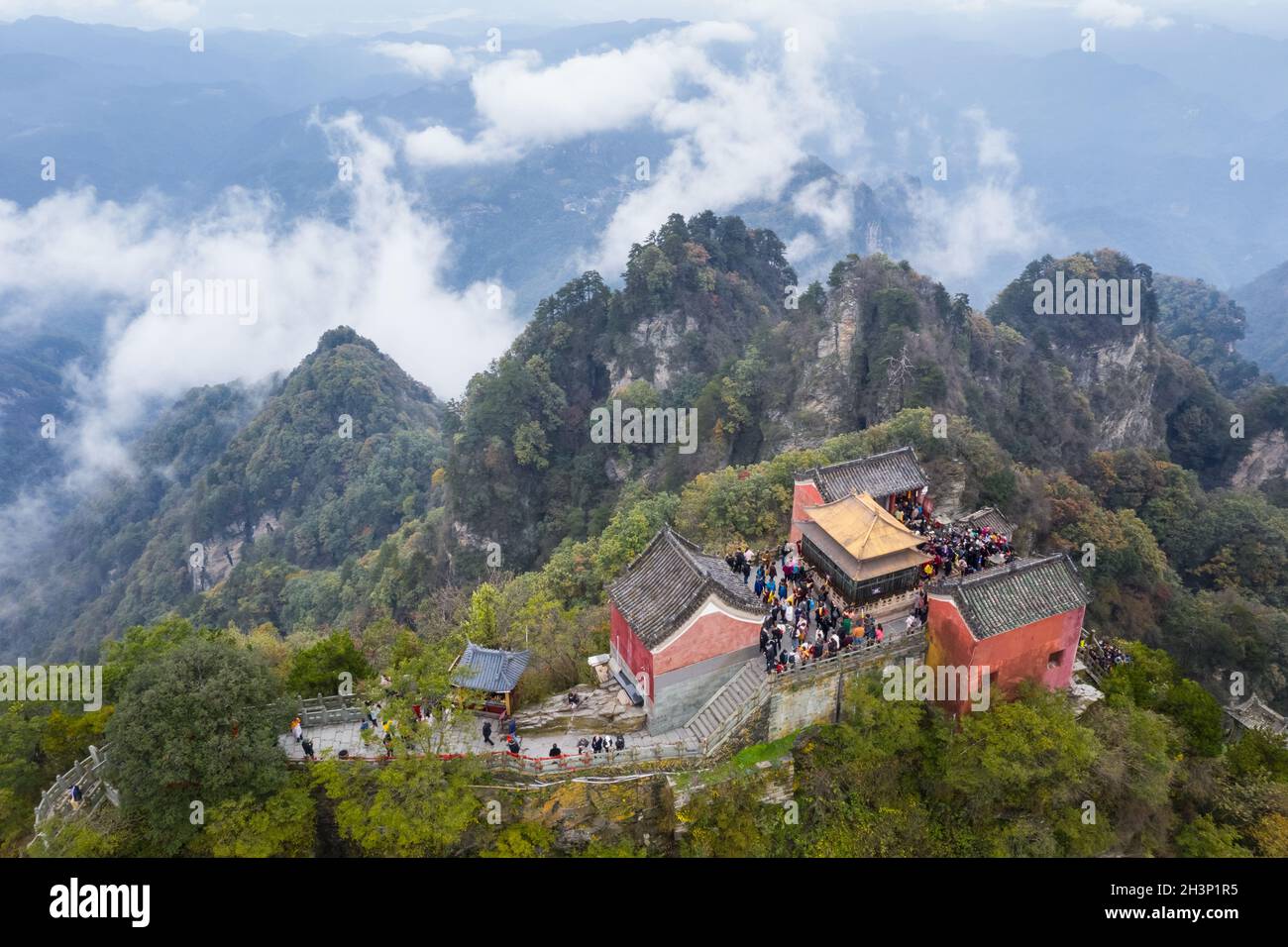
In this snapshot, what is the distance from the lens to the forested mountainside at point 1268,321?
14625 cm

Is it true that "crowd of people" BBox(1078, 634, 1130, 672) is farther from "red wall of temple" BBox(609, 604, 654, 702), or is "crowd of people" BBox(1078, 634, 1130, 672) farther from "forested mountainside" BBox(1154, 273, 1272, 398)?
"forested mountainside" BBox(1154, 273, 1272, 398)

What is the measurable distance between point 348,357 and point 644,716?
3418 inches

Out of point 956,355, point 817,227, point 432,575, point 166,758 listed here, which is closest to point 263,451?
point 432,575

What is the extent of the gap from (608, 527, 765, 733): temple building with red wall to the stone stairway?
0.42 metres

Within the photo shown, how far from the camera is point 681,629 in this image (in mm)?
23000

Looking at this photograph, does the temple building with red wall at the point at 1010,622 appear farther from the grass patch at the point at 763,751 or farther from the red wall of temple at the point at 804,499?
the red wall of temple at the point at 804,499

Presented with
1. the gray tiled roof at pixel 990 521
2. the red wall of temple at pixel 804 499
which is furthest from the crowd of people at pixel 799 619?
the gray tiled roof at pixel 990 521

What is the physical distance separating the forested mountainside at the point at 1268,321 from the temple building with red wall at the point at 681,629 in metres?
156

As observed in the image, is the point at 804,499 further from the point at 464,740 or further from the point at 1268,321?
the point at 1268,321

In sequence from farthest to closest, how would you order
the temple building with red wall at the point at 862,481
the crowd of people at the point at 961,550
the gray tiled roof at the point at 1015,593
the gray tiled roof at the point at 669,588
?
the temple building with red wall at the point at 862,481 → the crowd of people at the point at 961,550 → the gray tiled roof at the point at 1015,593 → the gray tiled roof at the point at 669,588

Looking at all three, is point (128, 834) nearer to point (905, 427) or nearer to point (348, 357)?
point (905, 427)

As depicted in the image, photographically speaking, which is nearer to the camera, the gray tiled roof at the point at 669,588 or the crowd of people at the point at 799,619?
the gray tiled roof at the point at 669,588

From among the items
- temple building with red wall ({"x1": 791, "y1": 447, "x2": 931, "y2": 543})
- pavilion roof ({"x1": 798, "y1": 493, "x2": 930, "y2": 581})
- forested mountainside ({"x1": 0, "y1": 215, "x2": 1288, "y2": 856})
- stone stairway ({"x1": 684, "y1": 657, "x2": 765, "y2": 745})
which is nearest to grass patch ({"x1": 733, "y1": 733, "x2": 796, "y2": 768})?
forested mountainside ({"x1": 0, "y1": 215, "x2": 1288, "y2": 856})

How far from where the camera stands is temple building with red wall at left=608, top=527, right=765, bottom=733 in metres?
23.2
